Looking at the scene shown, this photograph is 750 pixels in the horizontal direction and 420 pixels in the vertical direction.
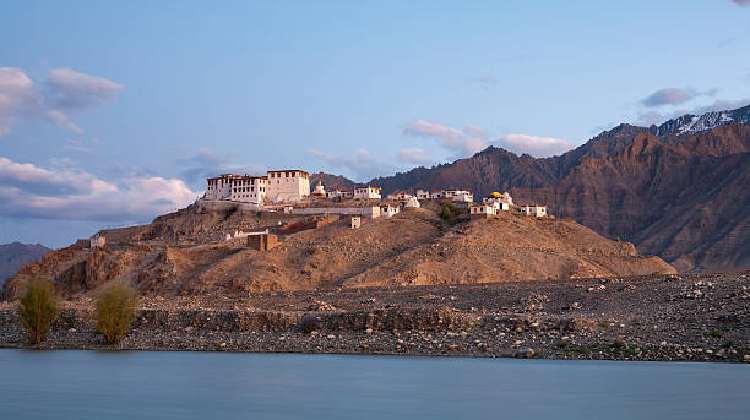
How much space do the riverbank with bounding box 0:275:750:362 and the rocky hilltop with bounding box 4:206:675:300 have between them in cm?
1725

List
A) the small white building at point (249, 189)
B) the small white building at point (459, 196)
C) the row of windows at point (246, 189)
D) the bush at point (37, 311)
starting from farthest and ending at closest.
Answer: the small white building at point (459, 196) < the row of windows at point (246, 189) < the small white building at point (249, 189) < the bush at point (37, 311)

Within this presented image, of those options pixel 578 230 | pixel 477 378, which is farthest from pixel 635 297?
pixel 578 230

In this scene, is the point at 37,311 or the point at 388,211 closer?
the point at 37,311

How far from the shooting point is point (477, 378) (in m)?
22.6

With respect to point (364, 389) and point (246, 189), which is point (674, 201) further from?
point (364, 389)

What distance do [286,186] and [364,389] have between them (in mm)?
80032

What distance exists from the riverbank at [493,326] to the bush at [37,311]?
0.60 m

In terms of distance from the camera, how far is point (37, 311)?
33.9 meters

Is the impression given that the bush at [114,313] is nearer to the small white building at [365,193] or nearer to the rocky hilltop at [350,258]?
the rocky hilltop at [350,258]

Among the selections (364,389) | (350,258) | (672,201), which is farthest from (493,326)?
(672,201)

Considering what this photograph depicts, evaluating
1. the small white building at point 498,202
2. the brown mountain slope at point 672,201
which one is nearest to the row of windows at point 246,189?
the small white building at point 498,202

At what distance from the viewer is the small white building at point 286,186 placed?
325 feet

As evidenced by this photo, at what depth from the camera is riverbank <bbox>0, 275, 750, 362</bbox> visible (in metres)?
27.0

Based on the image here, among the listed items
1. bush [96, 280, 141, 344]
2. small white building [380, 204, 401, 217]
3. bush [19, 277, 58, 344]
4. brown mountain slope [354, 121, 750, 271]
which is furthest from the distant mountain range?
bush [19, 277, 58, 344]
